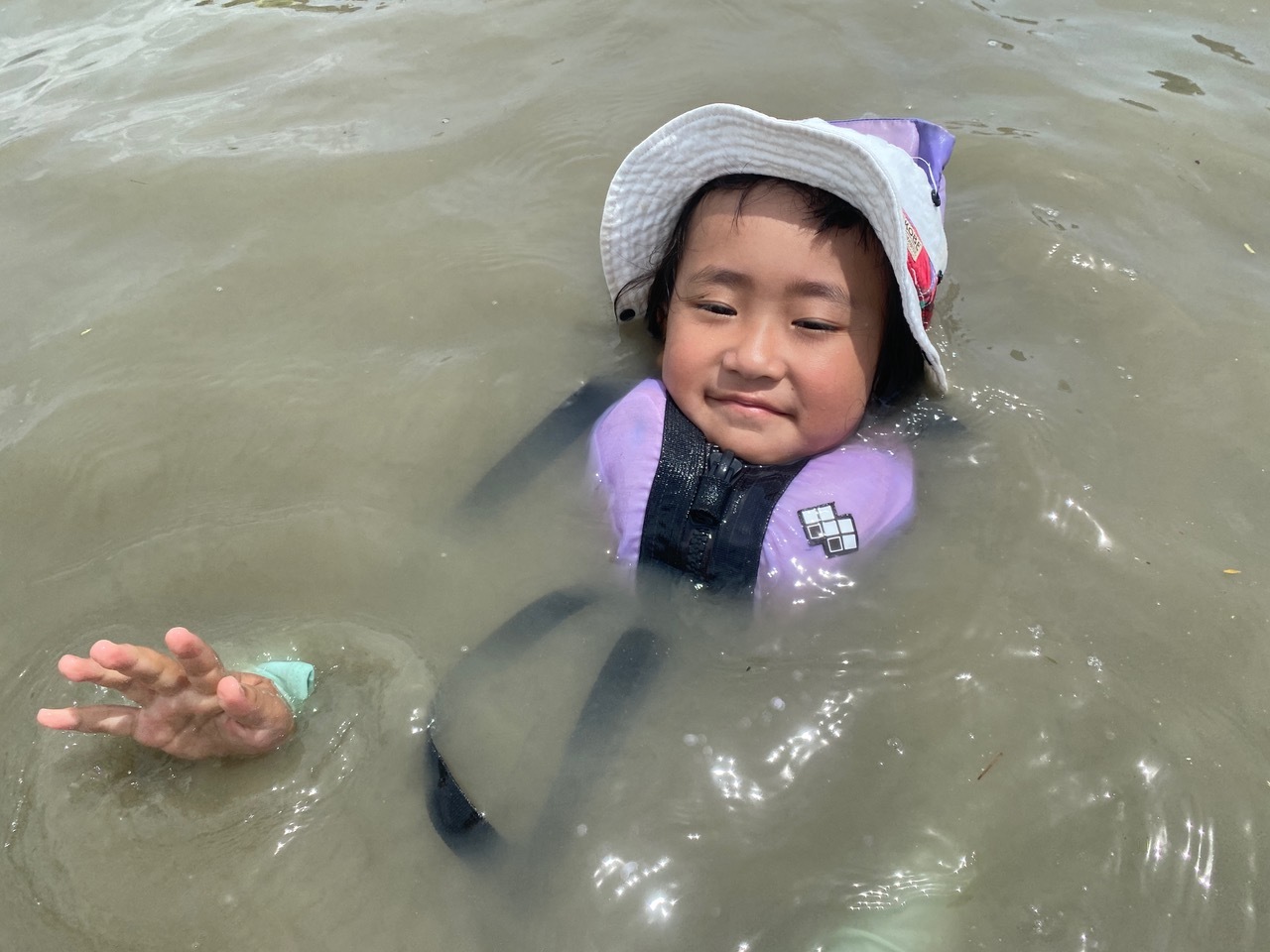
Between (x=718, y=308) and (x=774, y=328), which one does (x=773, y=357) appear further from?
(x=718, y=308)

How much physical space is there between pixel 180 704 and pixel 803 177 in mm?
1891

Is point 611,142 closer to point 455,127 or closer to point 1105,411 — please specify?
point 455,127

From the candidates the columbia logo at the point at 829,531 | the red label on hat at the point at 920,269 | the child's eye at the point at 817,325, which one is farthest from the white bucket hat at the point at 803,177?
the columbia logo at the point at 829,531

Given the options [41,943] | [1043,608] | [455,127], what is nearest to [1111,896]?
[1043,608]

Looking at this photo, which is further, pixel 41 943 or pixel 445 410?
pixel 445 410

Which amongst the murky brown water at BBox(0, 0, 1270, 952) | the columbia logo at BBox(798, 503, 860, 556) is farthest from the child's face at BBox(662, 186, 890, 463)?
the murky brown water at BBox(0, 0, 1270, 952)

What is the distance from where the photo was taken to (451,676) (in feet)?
6.75

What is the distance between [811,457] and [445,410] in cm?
106

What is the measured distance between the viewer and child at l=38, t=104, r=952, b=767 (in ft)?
7.42

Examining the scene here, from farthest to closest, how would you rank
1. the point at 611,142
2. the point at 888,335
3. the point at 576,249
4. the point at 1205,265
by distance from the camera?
1. the point at 611,142
2. the point at 576,249
3. the point at 1205,265
4. the point at 888,335

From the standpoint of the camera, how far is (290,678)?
76.8 inches

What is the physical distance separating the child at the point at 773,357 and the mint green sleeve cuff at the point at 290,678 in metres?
0.80

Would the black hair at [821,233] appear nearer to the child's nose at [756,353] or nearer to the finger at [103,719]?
the child's nose at [756,353]

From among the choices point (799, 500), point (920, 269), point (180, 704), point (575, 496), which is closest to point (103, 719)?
point (180, 704)
